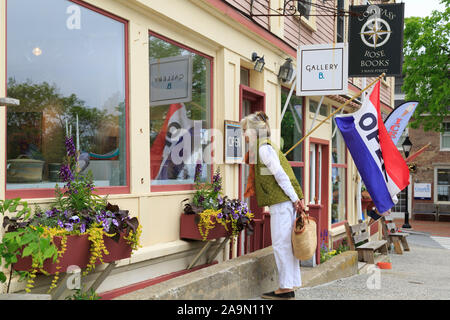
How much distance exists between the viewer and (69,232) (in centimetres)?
363

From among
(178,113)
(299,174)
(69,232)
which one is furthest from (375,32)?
(69,232)

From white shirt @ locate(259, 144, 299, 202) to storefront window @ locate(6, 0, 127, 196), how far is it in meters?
1.42

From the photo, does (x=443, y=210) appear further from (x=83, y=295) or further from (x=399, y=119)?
(x=83, y=295)

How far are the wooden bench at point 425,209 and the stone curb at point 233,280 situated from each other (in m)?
21.7

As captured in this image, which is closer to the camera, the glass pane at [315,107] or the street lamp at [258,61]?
the street lamp at [258,61]

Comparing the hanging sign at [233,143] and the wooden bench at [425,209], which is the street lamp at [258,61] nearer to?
the hanging sign at [233,143]

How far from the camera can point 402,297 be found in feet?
18.6

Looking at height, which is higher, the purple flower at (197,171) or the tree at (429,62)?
the tree at (429,62)

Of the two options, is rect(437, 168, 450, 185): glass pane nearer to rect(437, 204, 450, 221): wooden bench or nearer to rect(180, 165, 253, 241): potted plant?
rect(437, 204, 450, 221): wooden bench

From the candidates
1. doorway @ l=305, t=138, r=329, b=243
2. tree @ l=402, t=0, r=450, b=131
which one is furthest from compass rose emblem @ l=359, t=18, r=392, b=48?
tree @ l=402, t=0, r=450, b=131

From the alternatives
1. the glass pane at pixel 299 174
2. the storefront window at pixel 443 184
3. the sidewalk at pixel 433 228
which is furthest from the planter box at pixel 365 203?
the storefront window at pixel 443 184

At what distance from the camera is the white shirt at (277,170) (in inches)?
187

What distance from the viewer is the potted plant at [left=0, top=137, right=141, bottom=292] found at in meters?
3.15

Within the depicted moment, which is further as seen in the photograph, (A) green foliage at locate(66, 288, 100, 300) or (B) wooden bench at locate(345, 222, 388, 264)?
(B) wooden bench at locate(345, 222, 388, 264)
